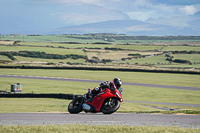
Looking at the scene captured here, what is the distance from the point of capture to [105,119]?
17.8 meters

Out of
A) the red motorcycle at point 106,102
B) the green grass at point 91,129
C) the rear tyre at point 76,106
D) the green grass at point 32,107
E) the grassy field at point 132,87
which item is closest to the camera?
the green grass at point 91,129

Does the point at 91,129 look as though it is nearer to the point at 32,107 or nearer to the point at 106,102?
the point at 106,102

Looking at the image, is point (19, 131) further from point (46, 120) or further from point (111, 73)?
point (111, 73)

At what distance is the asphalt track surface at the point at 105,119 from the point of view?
16.8m

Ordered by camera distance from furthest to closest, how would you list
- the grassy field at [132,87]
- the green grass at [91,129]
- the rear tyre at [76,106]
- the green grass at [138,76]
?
the green grass at [138,76] → the grassy field at [132,87] → the rear tyre at [76,106] → the green grass at [91,129]

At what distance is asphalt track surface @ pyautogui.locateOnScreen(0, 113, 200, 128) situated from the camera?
1683cm

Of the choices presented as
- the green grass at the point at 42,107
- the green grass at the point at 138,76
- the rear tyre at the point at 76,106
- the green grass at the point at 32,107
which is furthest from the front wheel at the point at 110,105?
the green grass at the point at 138,76

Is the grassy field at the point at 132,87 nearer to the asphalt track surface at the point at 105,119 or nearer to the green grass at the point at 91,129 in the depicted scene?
the asphalt track surface at the point at 105,119

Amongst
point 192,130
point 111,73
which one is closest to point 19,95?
point 192,130

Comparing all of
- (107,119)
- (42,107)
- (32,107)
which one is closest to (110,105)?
(107,119)

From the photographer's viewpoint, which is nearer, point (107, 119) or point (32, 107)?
point (107, 119)

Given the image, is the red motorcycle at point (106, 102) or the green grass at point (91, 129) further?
the red motorcycle at point (106, 102)

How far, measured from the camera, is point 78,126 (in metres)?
15.5

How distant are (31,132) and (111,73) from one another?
68.3 metres
